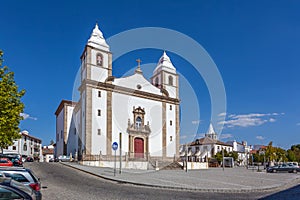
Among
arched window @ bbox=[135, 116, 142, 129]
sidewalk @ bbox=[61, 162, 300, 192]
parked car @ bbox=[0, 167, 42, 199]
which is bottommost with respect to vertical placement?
sidewalk @ bbox=[61, 162, 300, 192]

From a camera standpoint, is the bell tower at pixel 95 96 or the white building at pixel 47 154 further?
the white building at pixel 47 154

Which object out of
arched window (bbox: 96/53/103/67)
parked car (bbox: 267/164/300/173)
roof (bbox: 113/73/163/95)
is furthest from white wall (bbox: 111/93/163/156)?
parked car (bbox: 267/164/300/173)

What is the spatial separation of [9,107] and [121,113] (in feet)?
74.8

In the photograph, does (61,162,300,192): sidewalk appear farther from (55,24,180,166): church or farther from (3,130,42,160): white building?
(3,130,42,160): white building

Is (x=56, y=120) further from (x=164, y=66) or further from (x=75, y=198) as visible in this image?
(x=75, y=198)

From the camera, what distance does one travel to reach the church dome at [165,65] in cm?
4766

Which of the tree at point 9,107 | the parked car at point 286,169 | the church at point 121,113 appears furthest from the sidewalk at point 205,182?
the church at point 121,113

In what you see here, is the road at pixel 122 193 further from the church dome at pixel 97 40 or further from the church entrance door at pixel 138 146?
the church dome at pixel 97 40

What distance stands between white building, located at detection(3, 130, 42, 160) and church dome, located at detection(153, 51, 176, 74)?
35.2m

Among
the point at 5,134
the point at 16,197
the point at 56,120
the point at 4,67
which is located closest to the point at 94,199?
the point at 16,197

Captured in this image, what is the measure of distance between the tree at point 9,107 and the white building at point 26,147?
49.1 m

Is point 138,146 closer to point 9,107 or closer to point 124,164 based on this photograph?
point 124,164

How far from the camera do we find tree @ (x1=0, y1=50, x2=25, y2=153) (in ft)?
56.0

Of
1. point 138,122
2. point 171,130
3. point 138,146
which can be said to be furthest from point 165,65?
point 138,146
